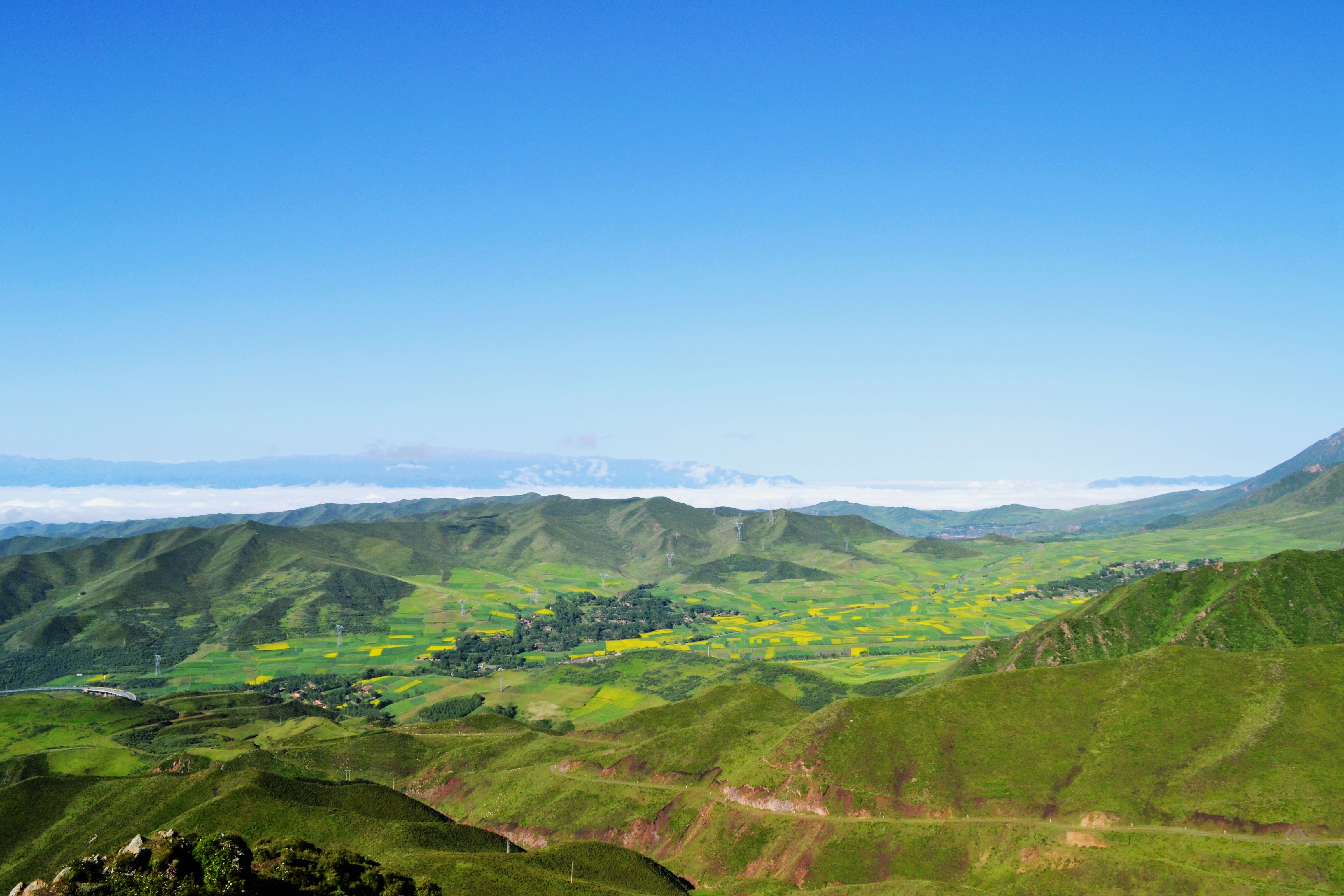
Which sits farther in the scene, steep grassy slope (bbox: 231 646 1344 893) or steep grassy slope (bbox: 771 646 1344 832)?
steep grassy slope (bbox: 771 646 1344 832)

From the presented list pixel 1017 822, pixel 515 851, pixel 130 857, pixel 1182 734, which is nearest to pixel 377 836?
pixel 515 851

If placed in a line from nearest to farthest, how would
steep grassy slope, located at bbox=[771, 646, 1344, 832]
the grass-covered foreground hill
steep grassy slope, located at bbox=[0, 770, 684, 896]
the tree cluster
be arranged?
the tree cluster, the grass-covered foreground hill, steep grassy slope, located at bbox=[0, 770, 684, 896], steep grassy slope, located at bbox=[771, 646, 1344, 832]

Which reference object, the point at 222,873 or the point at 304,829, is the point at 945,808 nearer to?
the point at 304,829

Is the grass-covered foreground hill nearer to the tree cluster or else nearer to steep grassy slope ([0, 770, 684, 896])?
steep grassy slope ([0, 770, 684, 896])

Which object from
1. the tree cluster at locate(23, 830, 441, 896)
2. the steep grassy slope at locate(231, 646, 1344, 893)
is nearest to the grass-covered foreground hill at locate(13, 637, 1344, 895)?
the steep grassy slope at locate(231, 646, 1344, 893)

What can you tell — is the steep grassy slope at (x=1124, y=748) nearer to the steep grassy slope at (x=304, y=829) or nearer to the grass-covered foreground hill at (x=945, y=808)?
the grass-covered foreground hill at (x=945, y=808)

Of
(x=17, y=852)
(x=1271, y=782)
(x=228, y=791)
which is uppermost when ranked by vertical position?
(x=1271, y=782)

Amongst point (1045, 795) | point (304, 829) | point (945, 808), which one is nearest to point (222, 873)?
point (304, 829)

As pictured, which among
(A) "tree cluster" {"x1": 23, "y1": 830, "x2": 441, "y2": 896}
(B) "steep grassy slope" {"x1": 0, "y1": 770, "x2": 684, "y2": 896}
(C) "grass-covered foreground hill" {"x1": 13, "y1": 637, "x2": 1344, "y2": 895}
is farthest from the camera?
(B) "steep grassy slope" {"x1": 0, "y1": 770, "x2": 684, "y2": 896}

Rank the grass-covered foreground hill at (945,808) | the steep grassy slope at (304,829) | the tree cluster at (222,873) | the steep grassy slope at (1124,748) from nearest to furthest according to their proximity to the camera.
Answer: the tree cluster at (222,873) < the grass-covered foreground hill at (945,808) < the steep grassy slope at (304,829) < the steep grassy slope at (1124,748)

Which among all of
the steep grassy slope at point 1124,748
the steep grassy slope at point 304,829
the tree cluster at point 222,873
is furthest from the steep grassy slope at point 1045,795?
the tree cluster at point 222,873

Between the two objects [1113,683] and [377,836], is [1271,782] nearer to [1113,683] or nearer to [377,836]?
[1113,683]
